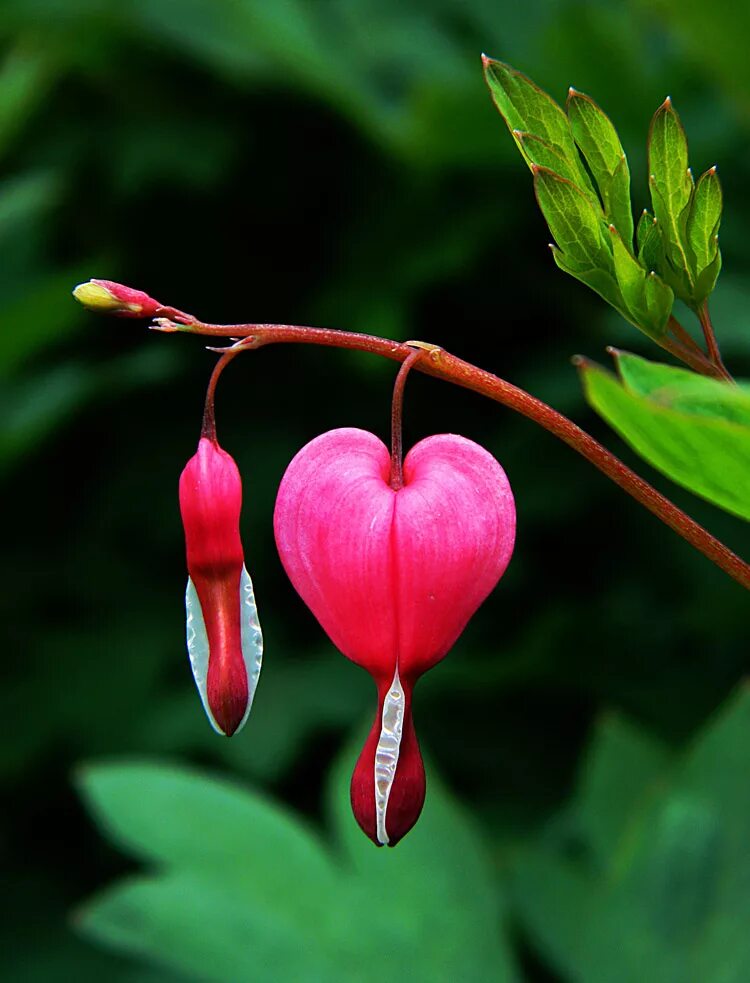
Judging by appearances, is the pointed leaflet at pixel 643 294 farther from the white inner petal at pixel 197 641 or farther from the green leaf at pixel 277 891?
the green leaf at pixel 277 891

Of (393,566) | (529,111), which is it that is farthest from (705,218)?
(393,566)

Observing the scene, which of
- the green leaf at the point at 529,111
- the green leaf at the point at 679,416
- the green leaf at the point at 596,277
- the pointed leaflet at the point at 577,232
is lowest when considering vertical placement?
the green leaf at the point at 679,416

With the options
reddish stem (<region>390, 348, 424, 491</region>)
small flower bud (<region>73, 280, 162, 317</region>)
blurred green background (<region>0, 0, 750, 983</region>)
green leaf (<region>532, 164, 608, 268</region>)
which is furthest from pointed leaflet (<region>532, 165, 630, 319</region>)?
blurred green background (<region>0, 0, 750, 983</region>)

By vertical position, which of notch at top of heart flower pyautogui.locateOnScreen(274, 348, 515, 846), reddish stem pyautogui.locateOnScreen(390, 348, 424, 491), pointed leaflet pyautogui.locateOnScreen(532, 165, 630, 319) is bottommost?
notch at top of heart flower pyautogui.locateOnScreen(274, 348, 515, 846)

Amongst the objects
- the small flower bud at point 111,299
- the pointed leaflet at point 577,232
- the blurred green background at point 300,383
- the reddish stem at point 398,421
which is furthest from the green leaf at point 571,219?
the blurred green background at point 300,383

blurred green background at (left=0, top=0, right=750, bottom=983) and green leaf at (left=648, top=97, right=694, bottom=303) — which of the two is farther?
blurred green background at (left=0, top=0, right=750, bottom=983)

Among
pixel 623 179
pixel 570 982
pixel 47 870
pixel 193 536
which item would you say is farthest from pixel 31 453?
pixel 623 179

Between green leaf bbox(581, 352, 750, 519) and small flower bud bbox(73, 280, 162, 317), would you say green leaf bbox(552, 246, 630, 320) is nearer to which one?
green leaf bbox(581, 352, 750, 519)
